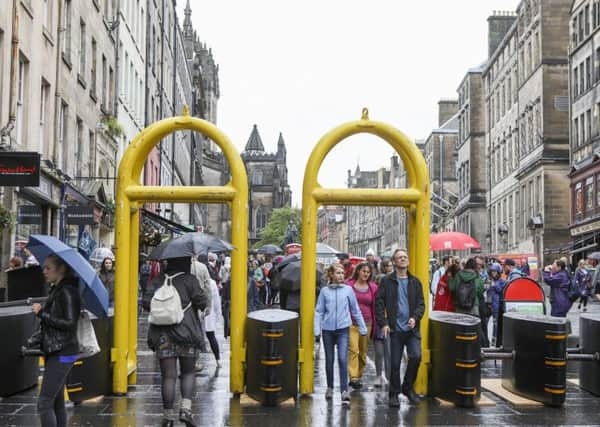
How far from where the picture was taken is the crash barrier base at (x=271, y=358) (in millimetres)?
10375

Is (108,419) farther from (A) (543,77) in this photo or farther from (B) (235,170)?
(A) (543,77)

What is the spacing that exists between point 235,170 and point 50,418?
469 centimetres

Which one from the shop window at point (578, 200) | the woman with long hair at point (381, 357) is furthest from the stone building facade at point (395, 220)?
the woman with long hair at point (381, 357)

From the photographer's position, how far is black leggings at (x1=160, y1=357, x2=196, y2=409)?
8719 millimetres

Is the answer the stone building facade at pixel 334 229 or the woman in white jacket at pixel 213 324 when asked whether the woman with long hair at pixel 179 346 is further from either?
the stone building facade at pixel 334 229

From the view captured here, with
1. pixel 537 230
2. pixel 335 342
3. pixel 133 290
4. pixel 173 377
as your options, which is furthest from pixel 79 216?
pixel 537 230

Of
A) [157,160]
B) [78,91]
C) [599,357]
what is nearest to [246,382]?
[599,357]

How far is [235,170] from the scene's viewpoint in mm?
11266

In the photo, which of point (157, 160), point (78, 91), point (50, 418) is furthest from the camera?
point (157, 160)

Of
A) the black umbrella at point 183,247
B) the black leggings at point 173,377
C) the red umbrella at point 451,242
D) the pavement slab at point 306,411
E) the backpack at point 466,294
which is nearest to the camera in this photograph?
the black leggings at point 173,377

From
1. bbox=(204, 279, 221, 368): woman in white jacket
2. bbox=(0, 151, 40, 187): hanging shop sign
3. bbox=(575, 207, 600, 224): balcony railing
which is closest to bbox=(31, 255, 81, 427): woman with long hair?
bbox=(204, 279, 221, 368): woman in white jacket

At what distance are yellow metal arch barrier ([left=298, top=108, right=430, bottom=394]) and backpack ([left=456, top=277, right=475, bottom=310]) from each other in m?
2.75

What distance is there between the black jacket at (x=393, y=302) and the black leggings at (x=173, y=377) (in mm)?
2643

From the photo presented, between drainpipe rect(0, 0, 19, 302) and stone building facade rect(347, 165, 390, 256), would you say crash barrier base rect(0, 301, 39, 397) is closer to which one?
drainpipe rect(0, 0, 19, 302)
